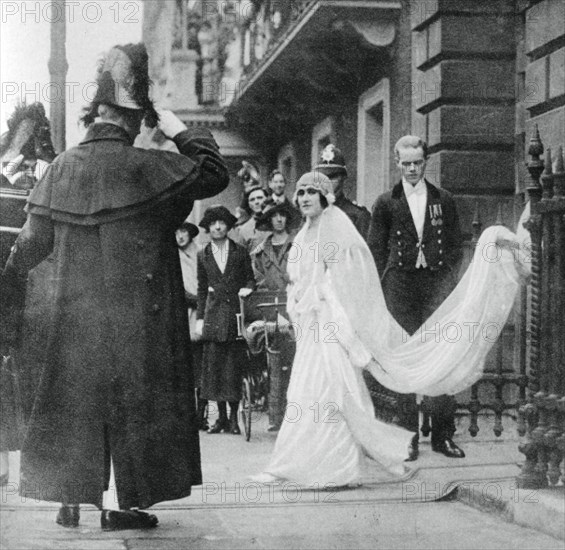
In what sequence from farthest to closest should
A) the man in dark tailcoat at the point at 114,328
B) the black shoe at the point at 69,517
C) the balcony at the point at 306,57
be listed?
the balcony at the point at 306,57
the black shoe at the point at 69,517
the man in dark tailcoat at the point at 114,328

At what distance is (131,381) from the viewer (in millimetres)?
5551

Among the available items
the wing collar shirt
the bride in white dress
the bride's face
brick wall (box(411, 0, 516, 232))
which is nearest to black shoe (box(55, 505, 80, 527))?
the bride in white dress

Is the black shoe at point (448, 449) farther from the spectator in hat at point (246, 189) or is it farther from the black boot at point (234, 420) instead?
the spectator in hat at point (246, 189)

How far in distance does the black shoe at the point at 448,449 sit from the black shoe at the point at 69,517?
9.68 feet

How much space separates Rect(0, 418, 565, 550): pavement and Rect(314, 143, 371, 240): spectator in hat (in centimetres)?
226

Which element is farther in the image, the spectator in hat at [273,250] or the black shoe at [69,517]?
the spectator in hat at [273,250]

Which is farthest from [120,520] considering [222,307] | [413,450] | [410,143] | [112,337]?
[222,307]

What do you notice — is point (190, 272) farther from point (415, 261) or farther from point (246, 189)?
point (415, 261)

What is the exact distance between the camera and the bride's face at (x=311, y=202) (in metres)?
7.41

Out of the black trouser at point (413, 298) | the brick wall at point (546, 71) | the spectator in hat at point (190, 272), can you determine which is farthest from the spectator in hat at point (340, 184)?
the spectator in hat at point (190, 272)

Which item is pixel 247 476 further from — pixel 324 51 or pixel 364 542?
pixel 324 51

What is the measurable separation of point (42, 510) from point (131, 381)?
108 cm

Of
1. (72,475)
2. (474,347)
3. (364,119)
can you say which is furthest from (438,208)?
(364,119)

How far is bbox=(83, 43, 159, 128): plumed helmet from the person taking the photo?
5.60 m
